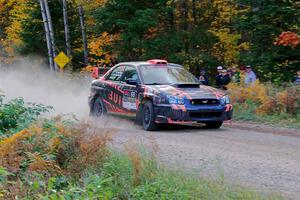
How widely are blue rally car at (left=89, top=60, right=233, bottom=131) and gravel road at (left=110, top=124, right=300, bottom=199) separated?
388mm

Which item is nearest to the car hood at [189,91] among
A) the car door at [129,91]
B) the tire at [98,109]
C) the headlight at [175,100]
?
the headlight at [175,100]

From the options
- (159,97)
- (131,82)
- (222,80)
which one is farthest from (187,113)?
(222,80)

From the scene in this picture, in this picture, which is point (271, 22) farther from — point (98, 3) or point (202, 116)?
point (98, 3)

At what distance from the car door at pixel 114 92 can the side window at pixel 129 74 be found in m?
0.20

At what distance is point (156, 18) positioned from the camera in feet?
94.1

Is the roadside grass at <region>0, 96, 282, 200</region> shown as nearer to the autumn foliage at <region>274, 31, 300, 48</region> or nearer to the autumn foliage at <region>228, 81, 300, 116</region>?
the autumn foliage at <region>228, 81, 300, 116</region>

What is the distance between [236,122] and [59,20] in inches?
1058

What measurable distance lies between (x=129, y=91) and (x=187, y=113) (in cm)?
218

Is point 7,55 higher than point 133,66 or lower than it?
lower

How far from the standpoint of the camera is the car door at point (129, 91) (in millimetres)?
14719

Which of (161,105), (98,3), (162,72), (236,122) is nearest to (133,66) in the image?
(162,72)

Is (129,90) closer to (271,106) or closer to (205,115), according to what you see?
(205,115)

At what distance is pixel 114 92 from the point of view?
15.7m

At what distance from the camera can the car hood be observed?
1362 cm
